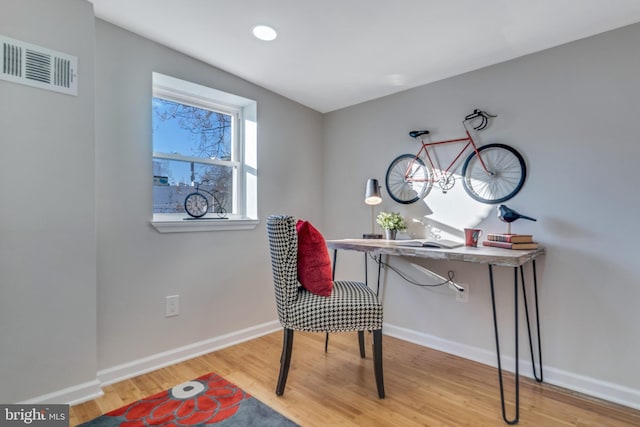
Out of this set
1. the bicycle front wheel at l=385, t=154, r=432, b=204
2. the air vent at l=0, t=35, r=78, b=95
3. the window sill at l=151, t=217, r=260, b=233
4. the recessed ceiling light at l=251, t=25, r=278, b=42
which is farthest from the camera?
the bicycle front wheel at l=385, t=154, r=432, b=204

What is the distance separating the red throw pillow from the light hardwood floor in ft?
1.91

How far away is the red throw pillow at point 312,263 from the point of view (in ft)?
6.04

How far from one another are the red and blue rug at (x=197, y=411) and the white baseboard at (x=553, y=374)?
1344mm

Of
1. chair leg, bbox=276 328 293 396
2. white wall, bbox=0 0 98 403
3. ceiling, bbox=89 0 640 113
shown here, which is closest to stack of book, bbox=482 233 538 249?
ceiling, bbox=89 0 640 113

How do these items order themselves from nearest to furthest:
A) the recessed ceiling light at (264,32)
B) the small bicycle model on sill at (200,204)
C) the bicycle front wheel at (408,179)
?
1. the recessed ceiling light at (264,32)
2. the small bicycle model on sill at (200,204)
3. the bicycle front wheel at (408,179)

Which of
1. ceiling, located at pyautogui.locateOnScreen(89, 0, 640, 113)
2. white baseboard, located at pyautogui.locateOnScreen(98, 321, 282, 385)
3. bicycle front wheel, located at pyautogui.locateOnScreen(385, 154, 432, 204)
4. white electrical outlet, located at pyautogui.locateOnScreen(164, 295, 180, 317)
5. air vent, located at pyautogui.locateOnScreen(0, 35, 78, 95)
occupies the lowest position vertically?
white baseboard, located at pyautogui.locateOnScreen(98, 321, 282, 385)

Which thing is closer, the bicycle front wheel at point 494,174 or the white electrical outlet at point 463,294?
the bicycle front wheel at point 494,174

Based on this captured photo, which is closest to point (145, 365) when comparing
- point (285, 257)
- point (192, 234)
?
point (192, 234)

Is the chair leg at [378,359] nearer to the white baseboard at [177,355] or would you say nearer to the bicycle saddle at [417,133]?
the white baseboard at [177,355]

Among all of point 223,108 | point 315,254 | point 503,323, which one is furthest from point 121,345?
point 503,323

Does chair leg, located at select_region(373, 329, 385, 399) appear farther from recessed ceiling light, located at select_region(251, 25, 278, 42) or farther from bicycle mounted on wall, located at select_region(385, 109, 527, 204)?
recessed ceiling light, located at select_region(251, 25, 278, 42)

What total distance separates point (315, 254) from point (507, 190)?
133cm

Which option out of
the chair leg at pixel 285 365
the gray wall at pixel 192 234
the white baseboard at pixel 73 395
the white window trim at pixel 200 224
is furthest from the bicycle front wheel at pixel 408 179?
the white baseboard at pixel 73 395

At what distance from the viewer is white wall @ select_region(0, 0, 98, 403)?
1538 mm
